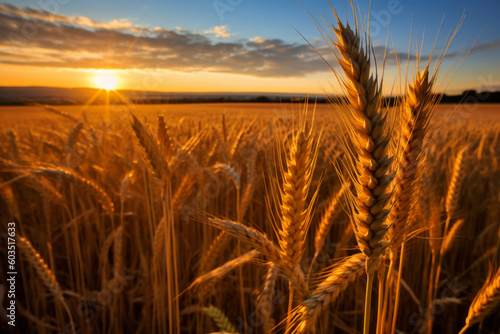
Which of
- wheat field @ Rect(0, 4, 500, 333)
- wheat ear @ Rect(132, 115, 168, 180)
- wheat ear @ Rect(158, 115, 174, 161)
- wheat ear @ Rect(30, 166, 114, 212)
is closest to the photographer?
wheat field @ Rect(0, 4, 500, 333)

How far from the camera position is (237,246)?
2180mm

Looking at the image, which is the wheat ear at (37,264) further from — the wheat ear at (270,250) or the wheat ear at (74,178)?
the wheat ear at (270,250)

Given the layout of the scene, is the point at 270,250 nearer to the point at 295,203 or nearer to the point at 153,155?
the point at 295,203

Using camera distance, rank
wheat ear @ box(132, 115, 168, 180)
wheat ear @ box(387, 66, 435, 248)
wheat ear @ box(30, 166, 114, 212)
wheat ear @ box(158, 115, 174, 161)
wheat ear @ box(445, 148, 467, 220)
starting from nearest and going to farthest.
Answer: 1. wheat ear @ box(387, 66, 435, 248)
2. wheat ear @ box(132, 115, 168, 180)
3. wheat ear @ box(158, 115, 174, 161)
4. wheat ear @ box(30, 166, 114, 212)
5. wheat ear @ box(445, 148, 467, 220)

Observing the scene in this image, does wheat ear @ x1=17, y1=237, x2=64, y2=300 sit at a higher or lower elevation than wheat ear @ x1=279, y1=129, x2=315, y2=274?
lower

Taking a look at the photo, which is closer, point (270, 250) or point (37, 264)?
point (270, 250)

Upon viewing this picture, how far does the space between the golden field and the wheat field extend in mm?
13

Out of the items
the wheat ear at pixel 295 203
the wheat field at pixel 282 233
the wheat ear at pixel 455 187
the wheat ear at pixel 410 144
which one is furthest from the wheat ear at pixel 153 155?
the wheat ear at pixel 455 187

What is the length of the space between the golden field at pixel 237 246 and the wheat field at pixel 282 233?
13mm

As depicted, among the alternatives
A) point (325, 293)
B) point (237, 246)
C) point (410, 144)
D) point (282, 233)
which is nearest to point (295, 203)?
point (282, 233)

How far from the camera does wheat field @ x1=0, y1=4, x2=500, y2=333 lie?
863mm

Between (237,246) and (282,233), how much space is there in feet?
4.24

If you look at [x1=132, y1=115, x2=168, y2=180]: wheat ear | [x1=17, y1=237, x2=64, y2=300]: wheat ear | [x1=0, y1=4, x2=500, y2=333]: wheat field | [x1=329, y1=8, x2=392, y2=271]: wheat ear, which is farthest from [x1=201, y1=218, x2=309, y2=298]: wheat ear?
[x1=17, y1=237, x2=64, y2=300]: wheat ear

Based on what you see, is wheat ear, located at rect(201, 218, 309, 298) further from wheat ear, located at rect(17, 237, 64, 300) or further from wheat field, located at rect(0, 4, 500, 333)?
wheat ear, located at rect(17, 237, 64, 300)
